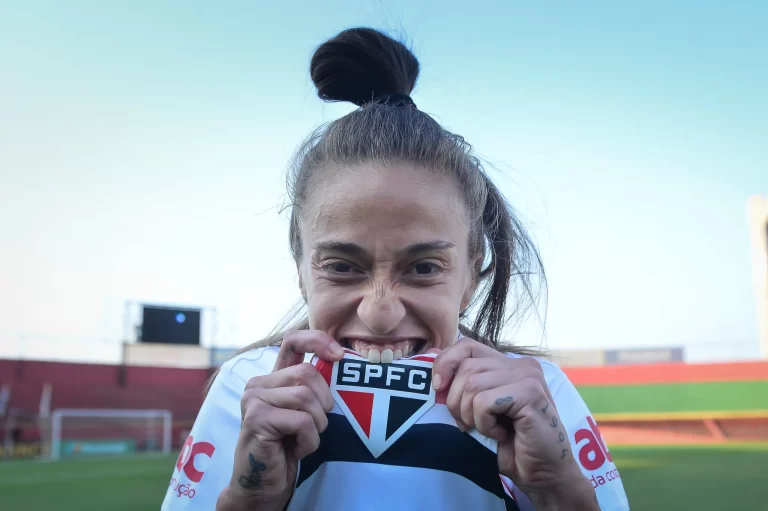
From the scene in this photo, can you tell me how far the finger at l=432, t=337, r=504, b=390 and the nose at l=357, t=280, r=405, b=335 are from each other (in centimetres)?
13

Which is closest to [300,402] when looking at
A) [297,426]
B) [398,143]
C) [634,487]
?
[297,426]

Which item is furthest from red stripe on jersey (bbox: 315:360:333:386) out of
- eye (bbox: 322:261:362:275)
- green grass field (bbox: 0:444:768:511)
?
green grass field (bbox: 0:444:768:511)

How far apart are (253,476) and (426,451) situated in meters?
0.31

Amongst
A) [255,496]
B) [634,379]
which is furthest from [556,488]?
[634,379]

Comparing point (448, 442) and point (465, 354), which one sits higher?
point (465, 354)

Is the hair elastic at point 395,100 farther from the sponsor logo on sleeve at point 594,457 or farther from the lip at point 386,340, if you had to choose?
the sponsor logo on sleeve at point 594,457

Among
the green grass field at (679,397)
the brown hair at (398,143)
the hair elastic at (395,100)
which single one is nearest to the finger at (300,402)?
the brown hair at (398,143)

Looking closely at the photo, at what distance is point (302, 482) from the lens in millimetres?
1250

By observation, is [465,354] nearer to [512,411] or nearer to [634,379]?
[512,411]

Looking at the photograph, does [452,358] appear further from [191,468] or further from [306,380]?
[191,468]

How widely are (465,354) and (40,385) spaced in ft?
75.2

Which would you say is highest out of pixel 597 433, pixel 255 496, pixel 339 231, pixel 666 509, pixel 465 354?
pixel 339 231

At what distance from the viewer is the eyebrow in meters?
1.37

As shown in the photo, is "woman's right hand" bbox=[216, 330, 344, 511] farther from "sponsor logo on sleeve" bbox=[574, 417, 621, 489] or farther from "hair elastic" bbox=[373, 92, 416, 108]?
"hair elastic" bbox=[373, 92, 416, 108]
